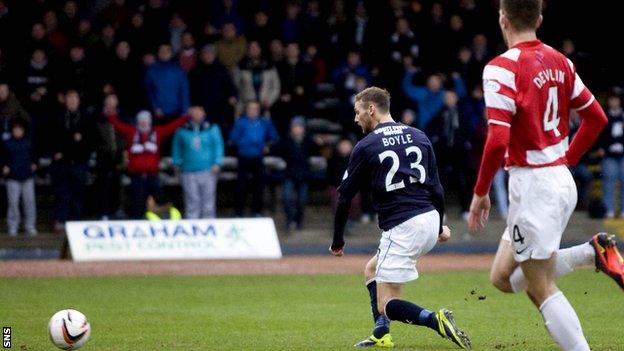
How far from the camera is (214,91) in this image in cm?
2309

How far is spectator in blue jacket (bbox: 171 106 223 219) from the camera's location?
72.9ft

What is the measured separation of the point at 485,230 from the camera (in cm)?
2355

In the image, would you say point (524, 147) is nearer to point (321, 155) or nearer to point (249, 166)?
point (249, 166)

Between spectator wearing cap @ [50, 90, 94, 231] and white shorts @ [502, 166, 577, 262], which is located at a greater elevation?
white shorts @ [502, 166, 577, 262]

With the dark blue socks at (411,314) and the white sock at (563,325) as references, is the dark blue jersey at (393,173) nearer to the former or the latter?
the dark blue socks at (411,314)

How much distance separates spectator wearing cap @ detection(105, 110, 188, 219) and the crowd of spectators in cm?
3

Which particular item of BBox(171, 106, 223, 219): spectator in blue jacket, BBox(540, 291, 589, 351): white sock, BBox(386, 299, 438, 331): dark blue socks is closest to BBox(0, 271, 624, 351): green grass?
BBox(386, 299, 438, 331): dark blue socks

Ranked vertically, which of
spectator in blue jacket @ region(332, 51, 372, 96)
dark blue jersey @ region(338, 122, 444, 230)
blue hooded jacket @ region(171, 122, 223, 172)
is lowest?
blue hooded jacket @ region(171, 122, 223, 172)

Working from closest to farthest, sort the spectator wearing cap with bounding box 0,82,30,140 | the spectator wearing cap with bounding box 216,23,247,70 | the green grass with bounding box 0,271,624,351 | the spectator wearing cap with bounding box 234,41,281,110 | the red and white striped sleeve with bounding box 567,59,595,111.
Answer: the red and white striped sleeve with bounding box 567,59,595,111 < the green grass with bounding box 0,271,624,351 < the spectator wearing cap with bounding box 0,82,30,140 < the spectator wearing cap with bounding box 234,41,281,110 < the spectator wearing cap with bounding box 216,23,247,70

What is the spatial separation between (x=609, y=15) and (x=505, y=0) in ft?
68.0

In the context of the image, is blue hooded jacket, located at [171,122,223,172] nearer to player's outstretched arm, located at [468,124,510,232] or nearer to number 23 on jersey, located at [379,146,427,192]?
number 23 on jersey, located at [379,146,427,192]

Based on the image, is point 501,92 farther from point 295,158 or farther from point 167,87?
point 167,87

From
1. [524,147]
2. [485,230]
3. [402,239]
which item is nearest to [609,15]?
[485,230]

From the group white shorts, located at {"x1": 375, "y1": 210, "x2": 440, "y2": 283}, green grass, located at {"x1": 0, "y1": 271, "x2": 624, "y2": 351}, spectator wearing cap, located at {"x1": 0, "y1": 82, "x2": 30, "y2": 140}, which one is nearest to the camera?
white shorts, located at {"x1": 375, "y1": 210, "x2": 440, "y2": 283}
